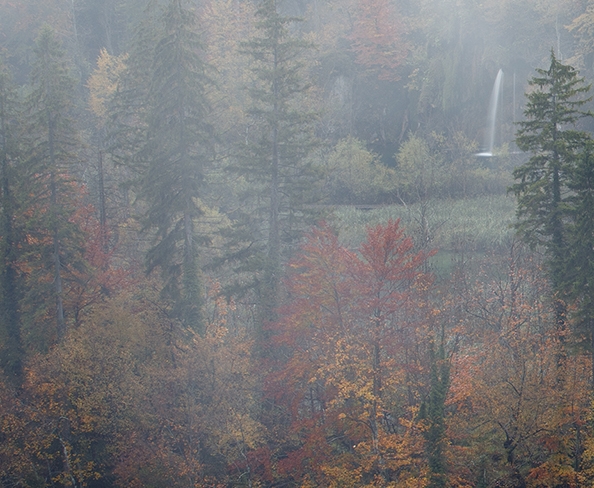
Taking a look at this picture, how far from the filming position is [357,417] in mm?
20484

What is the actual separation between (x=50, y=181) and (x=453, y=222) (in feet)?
72.2

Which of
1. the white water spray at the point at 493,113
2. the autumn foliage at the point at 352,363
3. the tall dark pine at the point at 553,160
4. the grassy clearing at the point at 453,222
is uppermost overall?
the white water spray at the point at 493,113

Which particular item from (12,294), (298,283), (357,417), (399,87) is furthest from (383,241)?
(399,87)

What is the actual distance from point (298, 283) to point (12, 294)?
45.5 ft

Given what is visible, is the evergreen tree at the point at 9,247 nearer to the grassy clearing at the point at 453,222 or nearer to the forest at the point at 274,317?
the forest at the point at 274,317

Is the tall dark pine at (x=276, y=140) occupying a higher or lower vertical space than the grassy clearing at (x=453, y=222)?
higher

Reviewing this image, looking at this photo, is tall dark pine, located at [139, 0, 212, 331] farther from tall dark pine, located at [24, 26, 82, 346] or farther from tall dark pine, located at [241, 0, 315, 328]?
tall dark pine, located at [24, 26, 82, 346]

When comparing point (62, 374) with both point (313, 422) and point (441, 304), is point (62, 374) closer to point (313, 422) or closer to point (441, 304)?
point (313, 422)

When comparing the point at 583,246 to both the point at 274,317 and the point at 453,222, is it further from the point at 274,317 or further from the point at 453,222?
the point at 453,222

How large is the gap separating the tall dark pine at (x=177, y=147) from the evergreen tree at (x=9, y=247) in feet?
19.6

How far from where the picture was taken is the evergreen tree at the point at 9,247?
87.7 ft

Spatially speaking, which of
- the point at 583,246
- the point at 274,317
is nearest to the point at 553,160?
the point at 583,246

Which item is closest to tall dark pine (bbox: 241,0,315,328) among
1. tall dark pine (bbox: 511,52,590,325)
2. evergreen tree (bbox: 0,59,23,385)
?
tall dark pine (bbox: 511,52,590,325)

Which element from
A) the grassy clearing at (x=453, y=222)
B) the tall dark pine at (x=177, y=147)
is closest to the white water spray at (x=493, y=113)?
the grassy clearing at (x=453, y=222)
